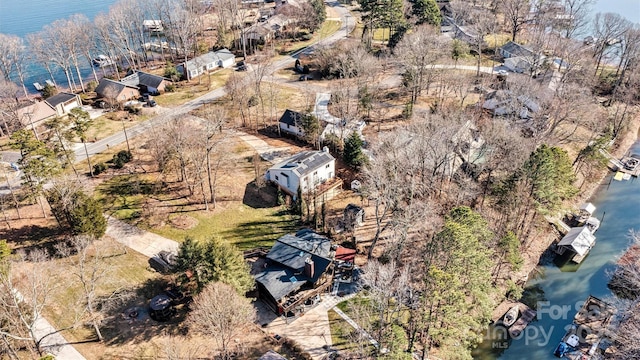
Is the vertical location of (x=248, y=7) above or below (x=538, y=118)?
above

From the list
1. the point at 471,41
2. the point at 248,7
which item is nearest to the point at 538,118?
the point at 471,41

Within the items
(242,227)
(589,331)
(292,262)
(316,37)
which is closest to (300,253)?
(292,262)

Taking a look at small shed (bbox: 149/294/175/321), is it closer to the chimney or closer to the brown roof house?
the chimney

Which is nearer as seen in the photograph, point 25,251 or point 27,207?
point 25,251

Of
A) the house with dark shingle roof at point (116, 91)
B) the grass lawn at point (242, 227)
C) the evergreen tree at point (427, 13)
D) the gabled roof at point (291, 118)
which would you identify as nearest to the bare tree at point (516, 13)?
the evergreen tree at point (427, 13)

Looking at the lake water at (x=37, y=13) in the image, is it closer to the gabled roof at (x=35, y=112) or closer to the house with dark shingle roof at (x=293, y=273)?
the gabled roof at (x=35, y=112)

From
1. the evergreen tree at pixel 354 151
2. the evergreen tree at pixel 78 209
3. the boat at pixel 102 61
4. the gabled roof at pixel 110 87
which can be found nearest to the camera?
the evergreen tree at pixel 78 209

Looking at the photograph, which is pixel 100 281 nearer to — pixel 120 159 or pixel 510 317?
pixel 120 159

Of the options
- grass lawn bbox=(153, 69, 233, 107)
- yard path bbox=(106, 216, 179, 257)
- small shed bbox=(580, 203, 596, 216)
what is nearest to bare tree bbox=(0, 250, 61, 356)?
yard path bbox=(106, 216, 179, 257)

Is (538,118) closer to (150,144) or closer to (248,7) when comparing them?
(150,144)
